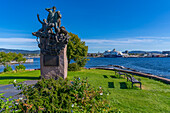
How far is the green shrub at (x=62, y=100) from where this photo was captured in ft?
7.64

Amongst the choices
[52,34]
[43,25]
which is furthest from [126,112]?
[43,25]

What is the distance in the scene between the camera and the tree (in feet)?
58.9

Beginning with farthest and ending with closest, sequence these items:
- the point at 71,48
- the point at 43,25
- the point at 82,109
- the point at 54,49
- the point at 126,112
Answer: the point at 71,48 → the point at 43,25 → the point at 54,49 → the point at 126,112 → the point at 82,109

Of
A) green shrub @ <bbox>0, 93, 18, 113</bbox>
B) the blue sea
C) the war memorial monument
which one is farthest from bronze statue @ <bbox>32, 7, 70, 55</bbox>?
the blue sea

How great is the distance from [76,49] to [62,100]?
17.1m

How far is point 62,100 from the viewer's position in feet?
8.34

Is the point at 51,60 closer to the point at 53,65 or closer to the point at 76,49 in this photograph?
the point at 53,65

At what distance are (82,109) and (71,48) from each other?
52.7 ft

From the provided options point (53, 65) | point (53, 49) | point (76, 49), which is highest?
point (76, 49)

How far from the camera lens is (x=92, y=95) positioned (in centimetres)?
303

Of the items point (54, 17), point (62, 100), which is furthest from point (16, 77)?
point (62, 100)

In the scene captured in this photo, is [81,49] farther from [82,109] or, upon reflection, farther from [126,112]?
[82,109]

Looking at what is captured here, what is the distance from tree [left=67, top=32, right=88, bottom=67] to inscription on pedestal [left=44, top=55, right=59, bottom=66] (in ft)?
38.2

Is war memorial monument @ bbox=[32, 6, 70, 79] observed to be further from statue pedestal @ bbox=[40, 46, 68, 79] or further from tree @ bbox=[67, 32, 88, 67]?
tree @ bbox=[67, 32, 88, 67]
